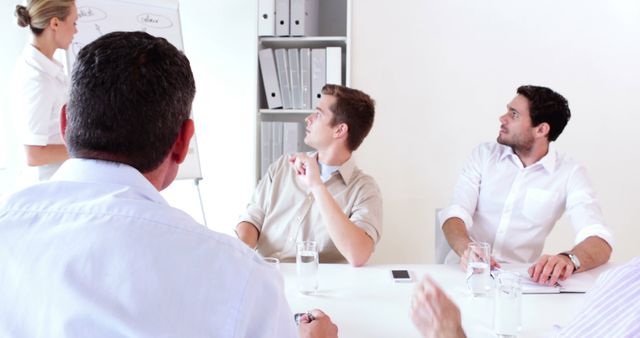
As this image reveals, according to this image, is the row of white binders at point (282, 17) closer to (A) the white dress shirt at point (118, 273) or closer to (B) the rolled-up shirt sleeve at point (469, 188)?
(B) the rolled-up shirt sleeve at point (469, 188)

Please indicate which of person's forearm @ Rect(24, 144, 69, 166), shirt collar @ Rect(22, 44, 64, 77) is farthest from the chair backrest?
shirt collar @ Rect(22, 44, 64, 77)

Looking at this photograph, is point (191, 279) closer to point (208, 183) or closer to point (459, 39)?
point (459, 39)

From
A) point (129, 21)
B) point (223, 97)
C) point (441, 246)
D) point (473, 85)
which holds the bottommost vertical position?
point (441, 246)

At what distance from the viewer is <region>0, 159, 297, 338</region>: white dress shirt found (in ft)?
2.25

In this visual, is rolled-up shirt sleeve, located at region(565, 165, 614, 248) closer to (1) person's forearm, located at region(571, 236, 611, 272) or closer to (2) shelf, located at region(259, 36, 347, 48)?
(1) person's forearm, located at region(571, 236, 611, 272)

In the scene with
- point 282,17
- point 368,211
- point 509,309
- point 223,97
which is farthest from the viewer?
point 223,97

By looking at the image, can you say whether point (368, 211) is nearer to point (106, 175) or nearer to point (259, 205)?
point (259, 205)

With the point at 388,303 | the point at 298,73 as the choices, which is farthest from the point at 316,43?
the point at 388,303

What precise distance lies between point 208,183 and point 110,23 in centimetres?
127

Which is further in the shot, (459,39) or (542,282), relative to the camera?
(459,39)

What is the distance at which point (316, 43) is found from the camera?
3.24m

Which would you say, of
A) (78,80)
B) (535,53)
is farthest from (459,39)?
(78,80)

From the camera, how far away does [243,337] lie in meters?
0.72

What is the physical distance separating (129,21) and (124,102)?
2.15m
